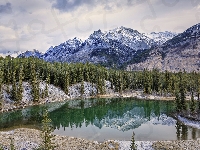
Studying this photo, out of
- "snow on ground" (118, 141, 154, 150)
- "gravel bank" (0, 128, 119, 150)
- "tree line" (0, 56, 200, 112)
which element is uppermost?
"tree line" (0, 56, 200, 112)

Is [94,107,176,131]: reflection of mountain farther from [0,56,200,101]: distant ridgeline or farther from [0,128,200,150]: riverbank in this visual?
[0,56,200,101]: distant ridgeline

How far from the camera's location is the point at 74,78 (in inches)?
6299

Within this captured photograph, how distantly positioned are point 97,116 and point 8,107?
4433cm

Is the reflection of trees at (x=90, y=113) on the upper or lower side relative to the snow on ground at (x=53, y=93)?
lower

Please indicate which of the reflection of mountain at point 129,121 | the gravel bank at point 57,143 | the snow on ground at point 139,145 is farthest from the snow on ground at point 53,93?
the snow on ground at point 139,145

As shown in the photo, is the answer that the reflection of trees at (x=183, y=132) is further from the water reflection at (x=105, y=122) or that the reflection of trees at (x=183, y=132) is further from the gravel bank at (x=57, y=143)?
the gravel bank at (x=57, y=143)

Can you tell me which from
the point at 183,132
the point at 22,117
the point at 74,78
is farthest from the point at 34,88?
the point at 183,132

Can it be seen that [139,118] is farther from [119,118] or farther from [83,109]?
[83,109]

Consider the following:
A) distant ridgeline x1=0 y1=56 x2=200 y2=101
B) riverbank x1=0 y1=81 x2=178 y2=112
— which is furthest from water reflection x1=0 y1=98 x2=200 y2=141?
distant ridgeline x1=0 y1=56 x2=200 y2=101

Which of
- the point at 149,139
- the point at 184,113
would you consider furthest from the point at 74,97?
the point at 149,139

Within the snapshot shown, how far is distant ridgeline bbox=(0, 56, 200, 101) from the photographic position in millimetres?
127238

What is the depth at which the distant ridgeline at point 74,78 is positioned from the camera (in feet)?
417

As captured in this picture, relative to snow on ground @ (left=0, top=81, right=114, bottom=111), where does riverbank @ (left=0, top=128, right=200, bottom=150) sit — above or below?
below

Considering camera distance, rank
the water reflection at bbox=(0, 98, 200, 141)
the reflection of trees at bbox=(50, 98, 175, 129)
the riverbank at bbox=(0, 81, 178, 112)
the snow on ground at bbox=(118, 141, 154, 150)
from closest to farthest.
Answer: the snow on ground at bbox=(118, 141, 154, 150)
the water reflection at bbox=(0, 98, 200, 141)
the reflection of trees at bbox=(50, 98, 175, 129)
the riverbank at bbox=(0, 81, 178, 112)
